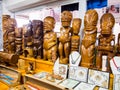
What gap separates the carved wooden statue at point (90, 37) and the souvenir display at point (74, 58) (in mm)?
67

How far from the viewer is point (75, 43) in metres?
1.34

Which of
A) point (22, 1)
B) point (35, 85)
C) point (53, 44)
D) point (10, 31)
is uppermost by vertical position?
point (22, 1)

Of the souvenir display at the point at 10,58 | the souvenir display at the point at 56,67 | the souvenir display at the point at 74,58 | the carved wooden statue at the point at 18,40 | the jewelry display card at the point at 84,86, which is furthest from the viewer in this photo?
the carved wooden statue at the point at 18,40

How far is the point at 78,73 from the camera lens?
4.17 feet

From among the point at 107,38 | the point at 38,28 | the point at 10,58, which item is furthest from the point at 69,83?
the point at 10,58

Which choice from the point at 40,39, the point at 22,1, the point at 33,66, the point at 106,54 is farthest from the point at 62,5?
the point at 106,54

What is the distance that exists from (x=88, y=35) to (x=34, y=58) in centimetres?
76

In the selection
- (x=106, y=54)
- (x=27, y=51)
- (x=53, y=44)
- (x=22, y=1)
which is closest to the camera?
(x=106, y=54)

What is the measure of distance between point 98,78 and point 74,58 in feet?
0.91

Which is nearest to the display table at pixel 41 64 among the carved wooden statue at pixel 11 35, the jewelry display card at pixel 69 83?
the jewelry display card at pixel 69 83

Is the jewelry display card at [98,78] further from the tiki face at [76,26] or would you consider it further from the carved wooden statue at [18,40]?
the carved wooden statue at [18,40]

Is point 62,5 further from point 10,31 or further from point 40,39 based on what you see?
point 10,31

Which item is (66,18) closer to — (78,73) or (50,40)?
(50,40)

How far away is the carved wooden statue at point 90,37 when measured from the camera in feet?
3.93
